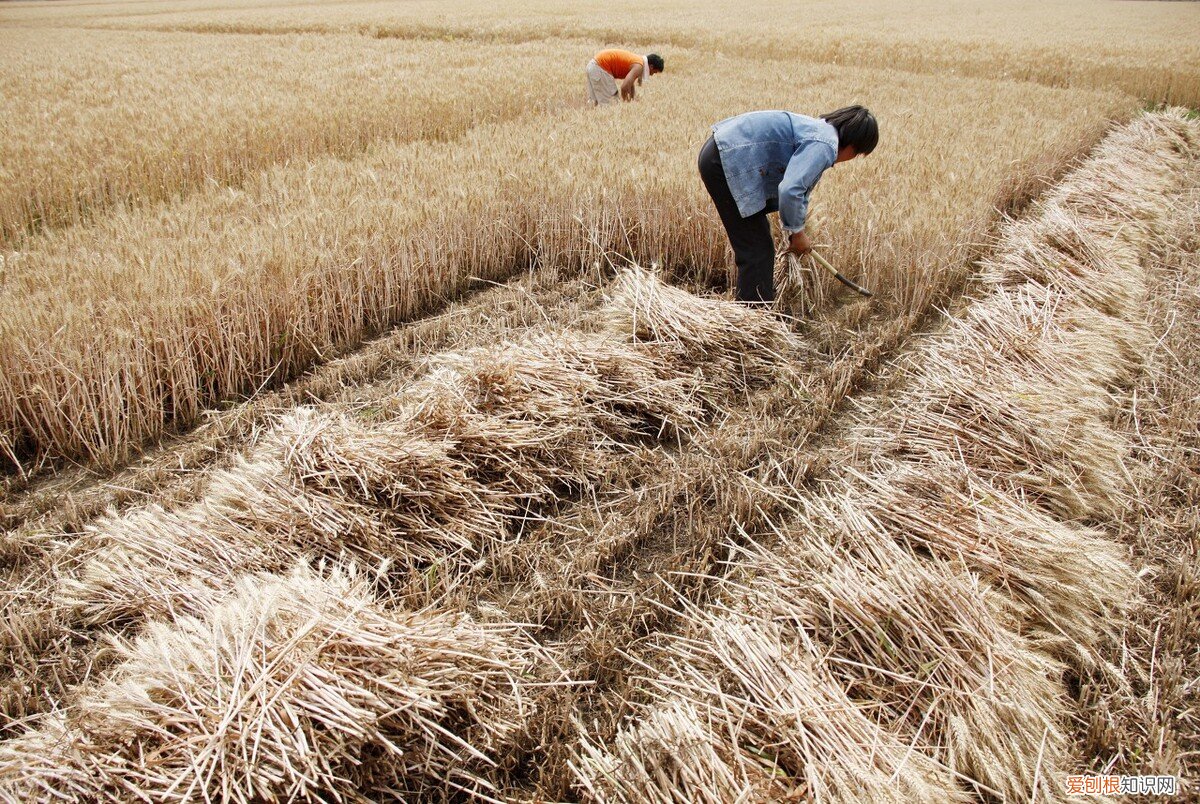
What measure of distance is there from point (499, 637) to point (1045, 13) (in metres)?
31.7

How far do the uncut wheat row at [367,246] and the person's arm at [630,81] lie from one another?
1.78 m

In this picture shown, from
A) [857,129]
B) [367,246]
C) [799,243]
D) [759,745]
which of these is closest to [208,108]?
[367,246]

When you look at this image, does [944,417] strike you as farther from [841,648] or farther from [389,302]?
[389,302]

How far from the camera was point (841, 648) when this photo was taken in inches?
78.7

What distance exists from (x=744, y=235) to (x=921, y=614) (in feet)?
7.77

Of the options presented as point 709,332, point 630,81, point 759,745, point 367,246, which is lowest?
point 759,745

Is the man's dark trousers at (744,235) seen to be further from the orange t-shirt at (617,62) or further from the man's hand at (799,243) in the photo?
the orange t-shirt at (617,62)

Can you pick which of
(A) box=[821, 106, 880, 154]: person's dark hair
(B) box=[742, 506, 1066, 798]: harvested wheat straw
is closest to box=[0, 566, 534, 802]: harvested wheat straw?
(B) box=[742, 506, 1066, 798]: harvested wheat straw

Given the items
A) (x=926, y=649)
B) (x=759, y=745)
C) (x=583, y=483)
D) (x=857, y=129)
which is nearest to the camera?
(x=759, y=745)

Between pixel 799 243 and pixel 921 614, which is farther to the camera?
pixel 799 243

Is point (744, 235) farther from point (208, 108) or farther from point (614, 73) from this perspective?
point (208, 108)

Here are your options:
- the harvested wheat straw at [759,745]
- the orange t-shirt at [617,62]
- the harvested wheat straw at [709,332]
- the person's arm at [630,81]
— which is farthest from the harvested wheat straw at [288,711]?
the orange t-shirt at [617,62]

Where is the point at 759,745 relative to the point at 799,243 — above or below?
below

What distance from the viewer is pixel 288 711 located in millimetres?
1566
